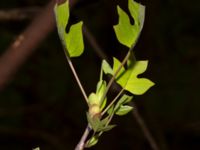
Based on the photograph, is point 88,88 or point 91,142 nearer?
point 91,142

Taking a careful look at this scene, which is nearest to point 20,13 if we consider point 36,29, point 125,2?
point 36,29

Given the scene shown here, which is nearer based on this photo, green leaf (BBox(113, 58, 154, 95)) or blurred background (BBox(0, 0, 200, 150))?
green leaf (BBox(113, 58, 154, 95))

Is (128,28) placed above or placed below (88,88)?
above

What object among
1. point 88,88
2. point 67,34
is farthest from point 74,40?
point 88,88

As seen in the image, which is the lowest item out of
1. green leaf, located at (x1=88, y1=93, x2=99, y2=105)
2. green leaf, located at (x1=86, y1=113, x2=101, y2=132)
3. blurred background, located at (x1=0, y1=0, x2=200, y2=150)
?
→ blurred background, located at (x1=0, y1=0, x2=200, y2=150)

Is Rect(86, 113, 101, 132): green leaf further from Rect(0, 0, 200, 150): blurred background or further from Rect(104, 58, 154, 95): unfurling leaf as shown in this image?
Rect(0, 0, 200, 150): blurred background

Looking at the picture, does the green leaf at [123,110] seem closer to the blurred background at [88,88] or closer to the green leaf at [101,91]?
the green leaf at [101,91]

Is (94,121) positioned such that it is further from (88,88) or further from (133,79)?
(88,88)

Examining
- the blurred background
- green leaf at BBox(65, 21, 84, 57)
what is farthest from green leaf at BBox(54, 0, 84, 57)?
the blurred background
